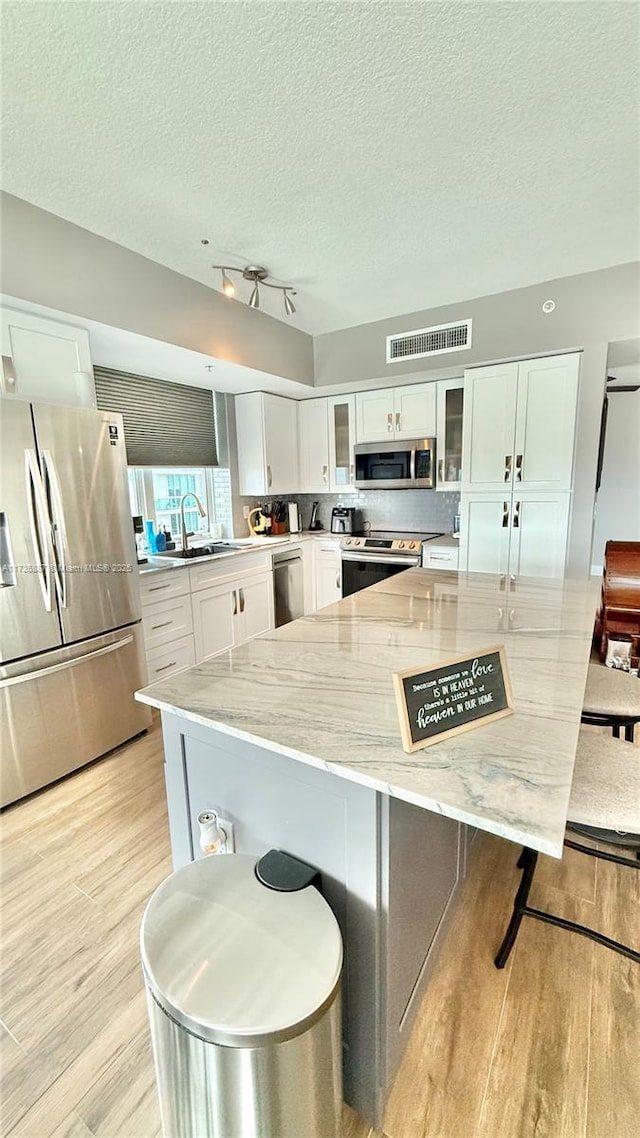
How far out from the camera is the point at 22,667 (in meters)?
2.14

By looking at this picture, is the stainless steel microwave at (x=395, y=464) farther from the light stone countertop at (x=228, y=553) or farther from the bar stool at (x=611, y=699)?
the bar stool at (x=611, y=699)

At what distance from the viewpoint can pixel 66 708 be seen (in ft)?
7.66

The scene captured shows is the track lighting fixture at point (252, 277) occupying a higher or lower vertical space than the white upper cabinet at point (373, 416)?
higher

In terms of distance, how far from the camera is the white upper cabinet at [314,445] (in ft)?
14.6

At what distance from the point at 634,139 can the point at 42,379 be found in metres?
2.68

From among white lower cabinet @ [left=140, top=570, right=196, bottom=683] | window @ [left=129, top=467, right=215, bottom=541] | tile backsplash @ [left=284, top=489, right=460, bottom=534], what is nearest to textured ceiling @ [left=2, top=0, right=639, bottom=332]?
window @ [left=129, top=467, right=215, bottom=541]

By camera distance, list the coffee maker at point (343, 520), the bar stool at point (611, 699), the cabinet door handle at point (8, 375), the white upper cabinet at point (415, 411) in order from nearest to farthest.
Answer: the bar stool at point (611, 699), the cabinet door handle at point (8, 375), the white upper cabinet at point (415, 411), the coffee maker at point (343, 520)

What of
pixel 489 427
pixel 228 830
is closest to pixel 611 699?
pixel 228 830

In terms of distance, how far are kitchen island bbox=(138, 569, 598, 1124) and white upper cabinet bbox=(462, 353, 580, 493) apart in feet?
6.54

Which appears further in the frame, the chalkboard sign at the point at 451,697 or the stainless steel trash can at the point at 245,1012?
the chalkboard sign at the point at 451,697

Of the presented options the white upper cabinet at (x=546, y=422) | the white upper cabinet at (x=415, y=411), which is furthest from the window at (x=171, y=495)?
the white upper cabinet at (x=546, y=422)

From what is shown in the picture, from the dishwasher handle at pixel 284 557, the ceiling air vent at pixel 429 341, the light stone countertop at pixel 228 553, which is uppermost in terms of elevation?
the ceiling air vent at pixel 429 341

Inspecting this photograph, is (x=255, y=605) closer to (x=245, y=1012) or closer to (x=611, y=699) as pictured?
(x=611, y=699)

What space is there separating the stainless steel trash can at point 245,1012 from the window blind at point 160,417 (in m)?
3.08
